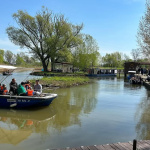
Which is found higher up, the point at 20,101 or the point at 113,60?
the point at 113,60

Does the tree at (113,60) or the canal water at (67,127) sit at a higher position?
the tree at (113,60)

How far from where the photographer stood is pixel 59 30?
144 feet

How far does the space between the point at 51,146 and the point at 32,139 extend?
103 cm

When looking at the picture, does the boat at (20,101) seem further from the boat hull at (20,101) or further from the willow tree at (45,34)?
the willow tree at (45,34)

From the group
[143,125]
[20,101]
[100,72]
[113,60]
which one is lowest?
[143,125]

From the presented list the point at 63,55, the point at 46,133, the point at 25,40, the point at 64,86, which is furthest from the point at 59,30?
the point at 46,133

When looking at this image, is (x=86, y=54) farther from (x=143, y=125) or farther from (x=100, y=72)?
(x=143, y=125)

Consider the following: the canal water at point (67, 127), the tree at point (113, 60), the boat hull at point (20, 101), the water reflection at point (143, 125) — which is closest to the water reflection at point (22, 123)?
the canal water at point (67, 127)

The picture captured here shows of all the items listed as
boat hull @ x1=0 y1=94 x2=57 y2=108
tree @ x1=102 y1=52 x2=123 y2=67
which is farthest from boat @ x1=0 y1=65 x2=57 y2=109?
tree @ x1=102 y1=52 x2=123 y2=67

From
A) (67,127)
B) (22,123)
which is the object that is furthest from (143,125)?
(22,123)

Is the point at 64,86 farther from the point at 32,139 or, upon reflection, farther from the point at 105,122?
the point at 32,139

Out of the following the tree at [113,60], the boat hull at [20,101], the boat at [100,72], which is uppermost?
the tree at [113,60]

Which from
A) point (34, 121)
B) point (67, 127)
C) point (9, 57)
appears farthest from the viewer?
point (9, 57)

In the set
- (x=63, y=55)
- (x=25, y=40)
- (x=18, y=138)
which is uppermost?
(x=25, y=40)
